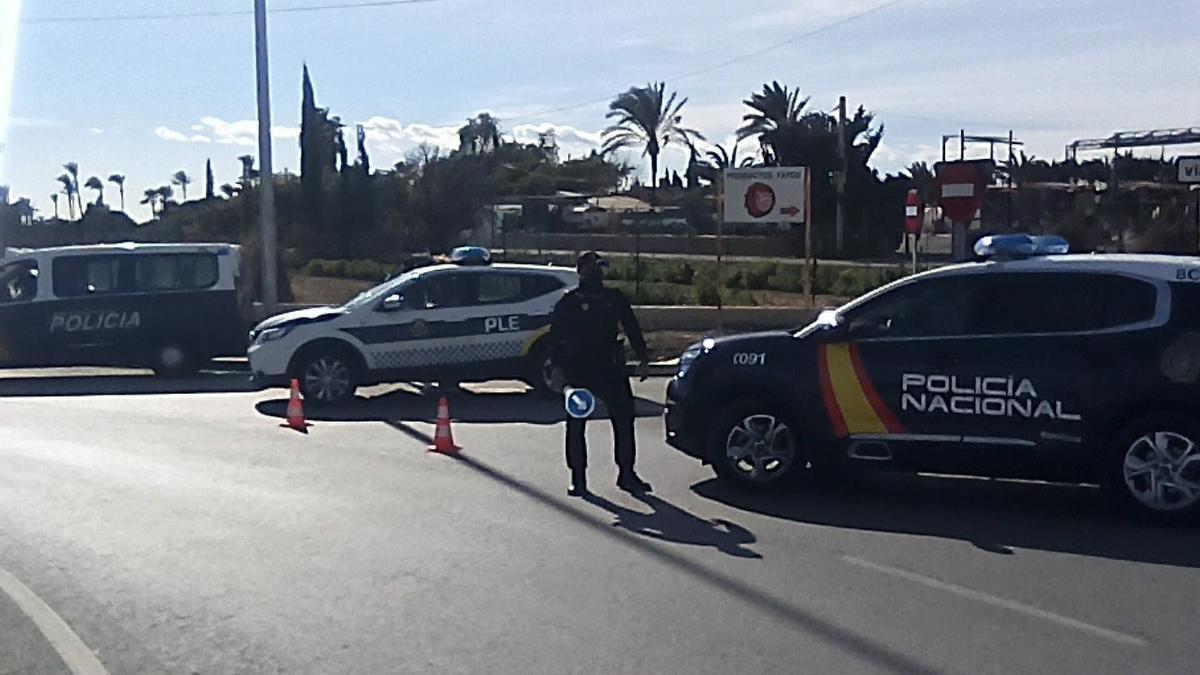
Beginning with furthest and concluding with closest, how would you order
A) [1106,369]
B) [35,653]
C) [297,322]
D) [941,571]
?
[297,322]
[1106,369]
[941,571]
[35,653]

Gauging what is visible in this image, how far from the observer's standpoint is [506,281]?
17.1 m

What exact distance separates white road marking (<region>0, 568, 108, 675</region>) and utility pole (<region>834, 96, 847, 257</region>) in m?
44.1

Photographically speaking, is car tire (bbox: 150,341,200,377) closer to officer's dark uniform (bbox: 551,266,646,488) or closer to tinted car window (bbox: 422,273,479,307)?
tinted car window (bbox: 422,273,479,307)

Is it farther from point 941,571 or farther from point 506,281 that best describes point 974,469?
point 506,281

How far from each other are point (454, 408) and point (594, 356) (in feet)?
19.2

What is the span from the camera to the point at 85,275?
2047cm

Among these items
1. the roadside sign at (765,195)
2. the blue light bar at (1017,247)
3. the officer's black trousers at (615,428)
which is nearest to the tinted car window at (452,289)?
the officer's black trousers at (615,428)

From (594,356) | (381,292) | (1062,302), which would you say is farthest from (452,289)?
(1062,302)

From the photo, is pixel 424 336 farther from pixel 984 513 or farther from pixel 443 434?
pixel 984 513

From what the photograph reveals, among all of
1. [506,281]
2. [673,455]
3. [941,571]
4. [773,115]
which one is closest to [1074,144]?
[773,115]

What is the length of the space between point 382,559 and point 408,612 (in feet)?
4.17

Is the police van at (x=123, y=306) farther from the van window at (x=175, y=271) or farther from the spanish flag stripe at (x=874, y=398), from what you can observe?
the spanish flag stripe at (x=874, y=398)

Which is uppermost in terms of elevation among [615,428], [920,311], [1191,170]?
[1191,170]

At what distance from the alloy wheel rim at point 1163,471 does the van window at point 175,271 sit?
14.4m
